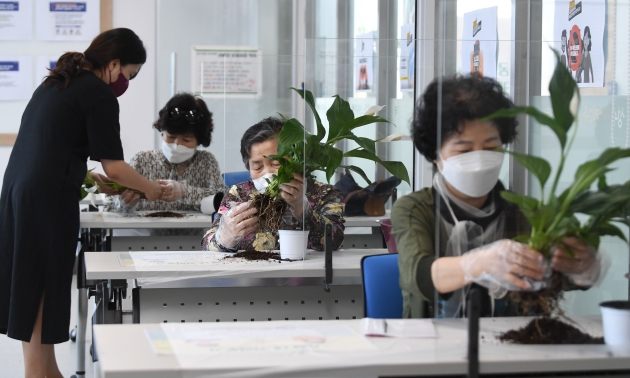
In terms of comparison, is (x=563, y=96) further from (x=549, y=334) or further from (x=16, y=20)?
(x=16, y=20)

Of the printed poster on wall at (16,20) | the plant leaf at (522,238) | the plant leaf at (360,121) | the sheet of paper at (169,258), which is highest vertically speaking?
the printed poster on wall at (16,20)

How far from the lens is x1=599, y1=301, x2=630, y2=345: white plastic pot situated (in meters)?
1.23

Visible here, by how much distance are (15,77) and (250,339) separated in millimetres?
5260

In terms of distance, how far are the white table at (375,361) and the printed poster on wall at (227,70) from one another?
4.28m

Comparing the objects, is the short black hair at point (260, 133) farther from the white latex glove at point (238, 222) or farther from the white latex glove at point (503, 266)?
the white latex glove at point (503, 266)

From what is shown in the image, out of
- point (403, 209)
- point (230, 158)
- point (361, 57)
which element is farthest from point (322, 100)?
point (230, 158)

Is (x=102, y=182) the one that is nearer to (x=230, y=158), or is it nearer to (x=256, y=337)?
(x=230, y=158)

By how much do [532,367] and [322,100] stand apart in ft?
4.73

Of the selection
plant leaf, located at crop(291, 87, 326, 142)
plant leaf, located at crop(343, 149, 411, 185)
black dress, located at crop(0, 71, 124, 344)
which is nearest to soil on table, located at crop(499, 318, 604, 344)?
plant leaf, located at crop(343, 149, 411, 185)

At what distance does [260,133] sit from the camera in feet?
8.39

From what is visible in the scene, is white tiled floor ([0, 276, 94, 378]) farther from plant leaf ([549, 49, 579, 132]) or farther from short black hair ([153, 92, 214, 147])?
plant leaf ([549, 49, 579, 132])

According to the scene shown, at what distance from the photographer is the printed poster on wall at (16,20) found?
5.89m

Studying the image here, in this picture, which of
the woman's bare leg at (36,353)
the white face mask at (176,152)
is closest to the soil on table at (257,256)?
the woman's bare leg at (36,353)

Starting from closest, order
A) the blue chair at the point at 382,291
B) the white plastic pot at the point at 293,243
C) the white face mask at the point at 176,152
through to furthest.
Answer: the blue chair at the point at 382,291, the white plastic pot at the point at 293,243, the white face mask at the point at 176,152
